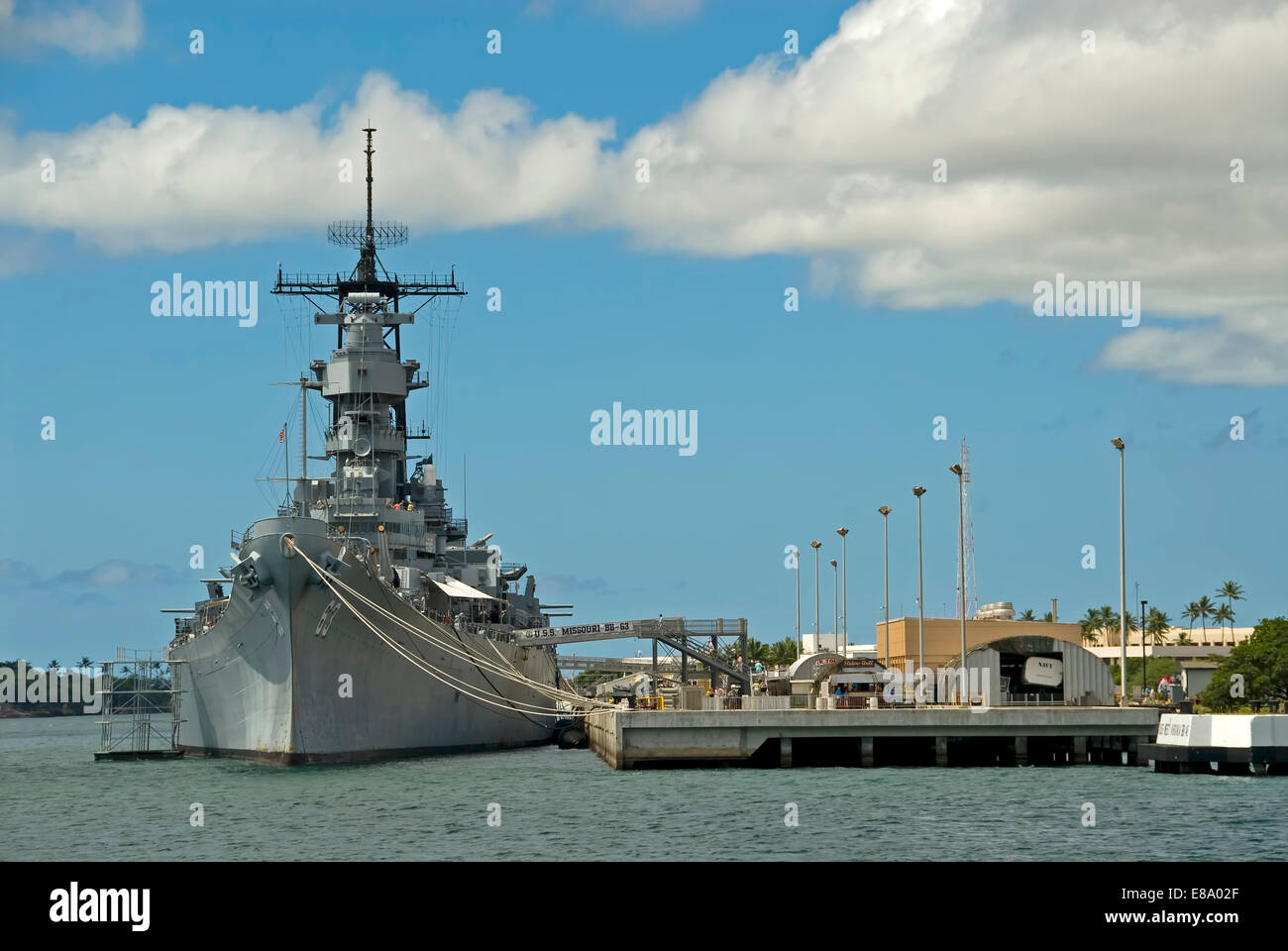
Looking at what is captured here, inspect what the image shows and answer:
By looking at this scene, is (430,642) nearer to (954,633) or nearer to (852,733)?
(852,733)

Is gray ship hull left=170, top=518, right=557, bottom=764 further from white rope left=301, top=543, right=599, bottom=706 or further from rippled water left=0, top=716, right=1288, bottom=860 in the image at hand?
rippled water left=0, top=716, right=1288, bottom=860

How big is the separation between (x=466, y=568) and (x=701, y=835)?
41.6 m

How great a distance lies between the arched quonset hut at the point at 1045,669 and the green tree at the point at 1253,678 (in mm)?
12576

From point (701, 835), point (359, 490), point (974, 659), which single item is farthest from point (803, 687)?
point (701, 835)

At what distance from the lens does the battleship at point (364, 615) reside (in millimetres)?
52656

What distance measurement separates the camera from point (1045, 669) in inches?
2530

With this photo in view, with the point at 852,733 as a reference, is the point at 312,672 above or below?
above

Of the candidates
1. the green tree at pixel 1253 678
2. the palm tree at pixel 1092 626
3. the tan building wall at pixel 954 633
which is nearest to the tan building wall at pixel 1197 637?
the palm tree at pixel 1092 626

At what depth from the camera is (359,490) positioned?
70062 mm

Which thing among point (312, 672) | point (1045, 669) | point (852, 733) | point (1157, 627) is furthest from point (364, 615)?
point (1157, 627)

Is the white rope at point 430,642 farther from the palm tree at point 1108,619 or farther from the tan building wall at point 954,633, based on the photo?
the palm tree at point 1108,619

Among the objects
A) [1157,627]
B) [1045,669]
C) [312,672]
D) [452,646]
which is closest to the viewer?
[312,672]

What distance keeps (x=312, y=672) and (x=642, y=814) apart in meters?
17.2
